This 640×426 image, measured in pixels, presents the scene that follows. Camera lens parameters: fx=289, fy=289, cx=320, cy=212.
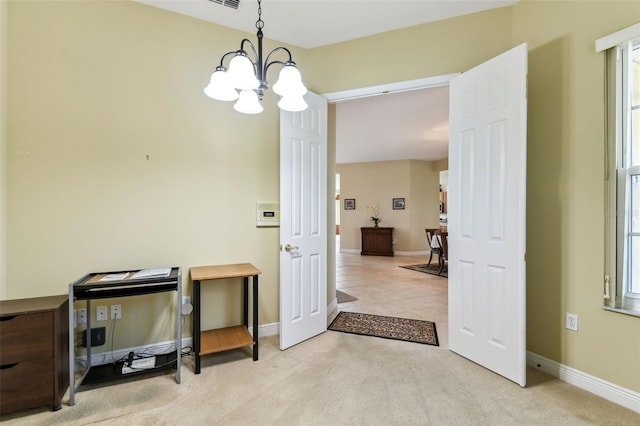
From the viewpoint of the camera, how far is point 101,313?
2283 mm

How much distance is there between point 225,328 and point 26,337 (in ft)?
4.36

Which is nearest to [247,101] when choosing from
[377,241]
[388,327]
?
[388,327]

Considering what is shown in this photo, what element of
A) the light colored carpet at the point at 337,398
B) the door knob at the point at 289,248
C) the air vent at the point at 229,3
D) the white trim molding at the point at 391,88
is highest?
the air vent at the point at 229,3

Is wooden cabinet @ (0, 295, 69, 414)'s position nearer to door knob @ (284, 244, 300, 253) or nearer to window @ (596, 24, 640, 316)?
door knob @ (284, 244, 300, 253)

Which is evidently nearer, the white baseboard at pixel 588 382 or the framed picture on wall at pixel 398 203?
the white baseboard at pixel 588 382

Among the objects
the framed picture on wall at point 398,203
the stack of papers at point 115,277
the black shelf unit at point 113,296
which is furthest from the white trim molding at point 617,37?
the framed picture on wall at point 398,203

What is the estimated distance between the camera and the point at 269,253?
2.89 metres

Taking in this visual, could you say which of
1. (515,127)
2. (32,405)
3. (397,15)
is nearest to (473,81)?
(515,127)

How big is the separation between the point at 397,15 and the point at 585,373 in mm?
3137

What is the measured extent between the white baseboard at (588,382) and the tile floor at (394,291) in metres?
0.70

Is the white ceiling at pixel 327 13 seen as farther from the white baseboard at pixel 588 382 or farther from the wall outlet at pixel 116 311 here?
the white baseboard at pixel 588 382

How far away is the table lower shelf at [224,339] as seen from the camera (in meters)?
2.26

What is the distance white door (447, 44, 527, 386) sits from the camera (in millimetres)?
2051

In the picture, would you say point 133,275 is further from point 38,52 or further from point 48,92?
point 38,52
